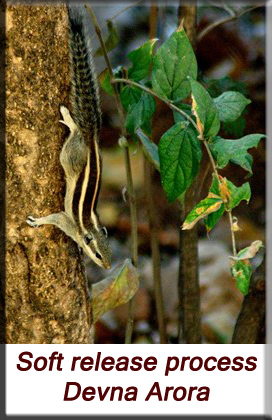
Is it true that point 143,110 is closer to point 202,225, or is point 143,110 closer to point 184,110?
point 184,110

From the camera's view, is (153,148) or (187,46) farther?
(153,148)

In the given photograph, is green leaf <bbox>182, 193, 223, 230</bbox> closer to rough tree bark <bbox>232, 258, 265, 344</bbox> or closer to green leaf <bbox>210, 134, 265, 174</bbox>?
green leaf <bbox>210, 134, 265, 174</bbox>

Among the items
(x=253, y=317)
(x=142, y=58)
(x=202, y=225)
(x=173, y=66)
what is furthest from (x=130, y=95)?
(x=202, y=225)

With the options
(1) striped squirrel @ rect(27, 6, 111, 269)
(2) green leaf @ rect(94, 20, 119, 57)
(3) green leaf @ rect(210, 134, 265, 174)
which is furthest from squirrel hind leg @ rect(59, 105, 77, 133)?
(2) green leaf @ rect(94, 20, 119, 57)

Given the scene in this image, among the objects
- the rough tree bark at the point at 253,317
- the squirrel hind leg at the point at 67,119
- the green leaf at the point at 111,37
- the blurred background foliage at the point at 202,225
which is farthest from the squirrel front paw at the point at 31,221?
the blurred background foliage at the point at 202,225

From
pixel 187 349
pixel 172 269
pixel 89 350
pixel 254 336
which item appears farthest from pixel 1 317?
pixel 172 269

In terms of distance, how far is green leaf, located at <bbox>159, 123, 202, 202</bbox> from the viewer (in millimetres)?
778

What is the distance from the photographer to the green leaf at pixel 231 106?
2.78 ft

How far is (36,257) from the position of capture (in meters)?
0.82

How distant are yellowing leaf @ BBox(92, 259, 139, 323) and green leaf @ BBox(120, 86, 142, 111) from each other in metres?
0.28

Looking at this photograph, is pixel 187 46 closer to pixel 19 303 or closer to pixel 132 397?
pixel 19 303

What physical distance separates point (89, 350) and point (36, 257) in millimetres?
199

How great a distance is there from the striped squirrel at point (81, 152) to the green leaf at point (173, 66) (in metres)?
0.11

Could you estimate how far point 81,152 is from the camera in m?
0.81
